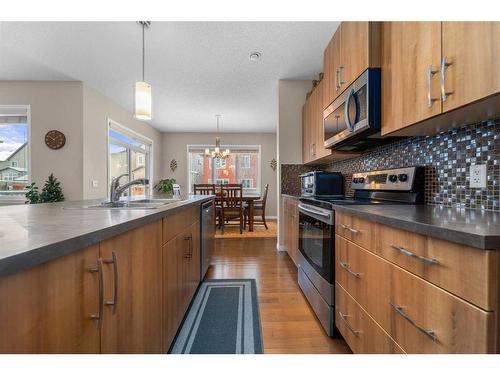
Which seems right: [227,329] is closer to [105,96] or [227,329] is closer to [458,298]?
[458,298]

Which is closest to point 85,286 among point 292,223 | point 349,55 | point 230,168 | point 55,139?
point 349,55

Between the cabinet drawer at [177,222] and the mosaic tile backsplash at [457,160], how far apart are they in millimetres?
1546

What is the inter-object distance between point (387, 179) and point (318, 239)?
682 millimetres

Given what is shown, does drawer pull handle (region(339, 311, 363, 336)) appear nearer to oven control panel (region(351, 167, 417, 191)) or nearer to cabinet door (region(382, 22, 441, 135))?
oven control panel (region(351, 167, 417, 191))

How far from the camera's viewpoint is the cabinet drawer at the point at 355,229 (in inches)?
44.0

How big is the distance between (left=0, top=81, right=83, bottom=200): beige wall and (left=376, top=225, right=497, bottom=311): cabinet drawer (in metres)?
4.17

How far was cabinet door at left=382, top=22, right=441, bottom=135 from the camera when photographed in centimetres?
106

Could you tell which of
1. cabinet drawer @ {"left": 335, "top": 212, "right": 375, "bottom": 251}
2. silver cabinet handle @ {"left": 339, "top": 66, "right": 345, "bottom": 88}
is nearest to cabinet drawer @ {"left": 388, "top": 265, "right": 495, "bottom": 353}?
cabinet drawer @ {"left": 335, "top": 212, "right": 375, "bottom": 251}

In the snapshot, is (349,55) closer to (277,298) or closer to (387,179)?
(387,179)

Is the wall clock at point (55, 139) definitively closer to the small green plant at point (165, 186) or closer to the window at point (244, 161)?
the small green plant at point (165, 186)

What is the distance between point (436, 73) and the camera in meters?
1.05

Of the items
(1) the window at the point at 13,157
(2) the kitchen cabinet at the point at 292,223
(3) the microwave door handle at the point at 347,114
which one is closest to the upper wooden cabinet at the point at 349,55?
(3) the microwave door handle at the point at 347,114
